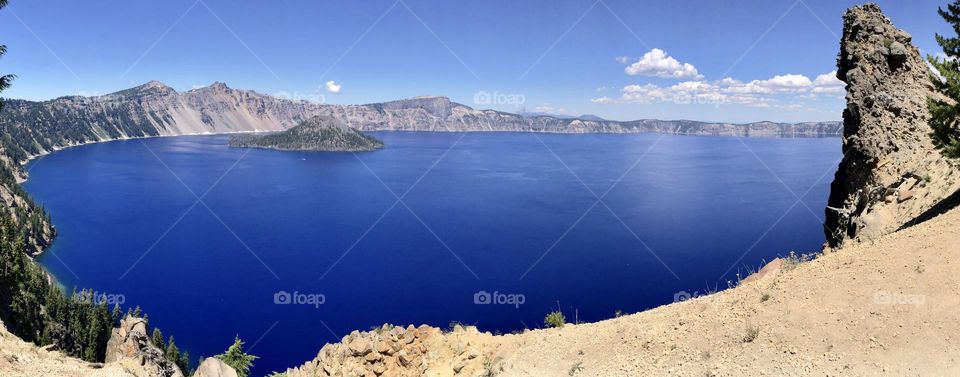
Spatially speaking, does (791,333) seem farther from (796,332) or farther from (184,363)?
(184,363)

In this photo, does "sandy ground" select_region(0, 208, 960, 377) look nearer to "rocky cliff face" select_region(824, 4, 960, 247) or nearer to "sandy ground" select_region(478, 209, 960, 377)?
"sandy ground" select_region(478, 209, 960, 377)

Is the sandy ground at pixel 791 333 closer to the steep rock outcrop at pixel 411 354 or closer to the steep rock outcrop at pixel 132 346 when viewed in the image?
the steep rock outcrop at pixel 411 354

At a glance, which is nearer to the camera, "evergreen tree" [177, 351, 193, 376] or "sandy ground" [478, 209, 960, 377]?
"sandy ground" [478, 209, 960, 377]

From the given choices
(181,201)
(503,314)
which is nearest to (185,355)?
(503,314)

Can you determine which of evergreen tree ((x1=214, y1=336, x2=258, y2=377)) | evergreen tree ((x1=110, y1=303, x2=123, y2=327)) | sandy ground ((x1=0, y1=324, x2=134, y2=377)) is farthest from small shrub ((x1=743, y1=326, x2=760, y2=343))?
evergreen tree ((x1=110, y1=303, x2=123, y2=327))

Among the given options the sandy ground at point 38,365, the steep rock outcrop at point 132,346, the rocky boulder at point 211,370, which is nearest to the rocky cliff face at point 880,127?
the sandy ground at point 38,365

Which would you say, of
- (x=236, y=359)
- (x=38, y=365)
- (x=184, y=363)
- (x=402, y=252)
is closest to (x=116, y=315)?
(x=184, y=363)
